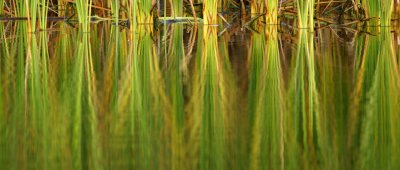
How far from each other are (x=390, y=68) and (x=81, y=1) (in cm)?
375

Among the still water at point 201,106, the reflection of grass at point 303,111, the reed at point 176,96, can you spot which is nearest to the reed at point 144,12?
the reed at point 176,96

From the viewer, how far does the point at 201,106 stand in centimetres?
390

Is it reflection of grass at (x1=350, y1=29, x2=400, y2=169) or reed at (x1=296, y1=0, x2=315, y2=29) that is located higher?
reed at (x1=296, y1=0, x2=315, y2=29)

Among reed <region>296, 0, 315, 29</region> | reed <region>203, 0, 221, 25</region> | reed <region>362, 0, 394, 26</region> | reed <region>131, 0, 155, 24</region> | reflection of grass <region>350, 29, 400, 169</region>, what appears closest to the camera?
reflection of grass <region>350, 29, 400, 169</region>

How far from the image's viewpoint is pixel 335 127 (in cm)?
337

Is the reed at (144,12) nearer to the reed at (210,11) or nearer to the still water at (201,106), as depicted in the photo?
the reed at (210,11)

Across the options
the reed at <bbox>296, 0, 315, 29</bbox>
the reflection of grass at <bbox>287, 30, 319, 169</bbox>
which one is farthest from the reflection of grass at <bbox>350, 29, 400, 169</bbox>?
the reed at <bbox>296, 0, 315, 29</bbox>

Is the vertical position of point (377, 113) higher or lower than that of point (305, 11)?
lower

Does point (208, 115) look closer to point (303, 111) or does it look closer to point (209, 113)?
point (209, 113)

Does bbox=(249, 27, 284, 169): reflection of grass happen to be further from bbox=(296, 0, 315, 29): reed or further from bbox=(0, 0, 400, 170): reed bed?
bbox=(296, 0, 315, 29): reed

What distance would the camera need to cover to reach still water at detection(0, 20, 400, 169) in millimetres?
2924

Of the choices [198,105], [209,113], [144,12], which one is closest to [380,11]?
[144,12]

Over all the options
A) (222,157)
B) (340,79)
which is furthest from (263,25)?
(222,157)

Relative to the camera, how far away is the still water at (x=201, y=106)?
292 cm
